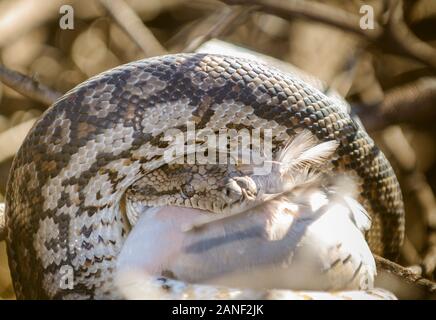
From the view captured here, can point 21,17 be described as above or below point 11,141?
above

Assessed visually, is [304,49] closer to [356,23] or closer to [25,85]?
[356,23]

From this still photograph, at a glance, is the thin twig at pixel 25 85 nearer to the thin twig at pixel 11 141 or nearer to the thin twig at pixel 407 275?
the thin twig at pixel 11 141

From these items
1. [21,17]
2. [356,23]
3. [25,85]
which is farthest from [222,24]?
[21,17]

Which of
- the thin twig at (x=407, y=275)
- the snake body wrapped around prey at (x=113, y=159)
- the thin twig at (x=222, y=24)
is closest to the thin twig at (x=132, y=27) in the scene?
the thin twig at (x=222, y=24)

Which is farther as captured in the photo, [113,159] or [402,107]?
[402,107]

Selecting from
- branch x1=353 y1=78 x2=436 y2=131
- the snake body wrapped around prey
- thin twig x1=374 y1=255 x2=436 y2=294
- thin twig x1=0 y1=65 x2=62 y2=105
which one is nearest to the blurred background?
branch x1=353 y1=78 x2=436 y2=131

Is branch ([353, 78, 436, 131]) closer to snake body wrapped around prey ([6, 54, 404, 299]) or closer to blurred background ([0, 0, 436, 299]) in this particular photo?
blurred background ([0, 0, 436, 299])

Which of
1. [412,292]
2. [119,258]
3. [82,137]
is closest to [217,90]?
[82,137]
